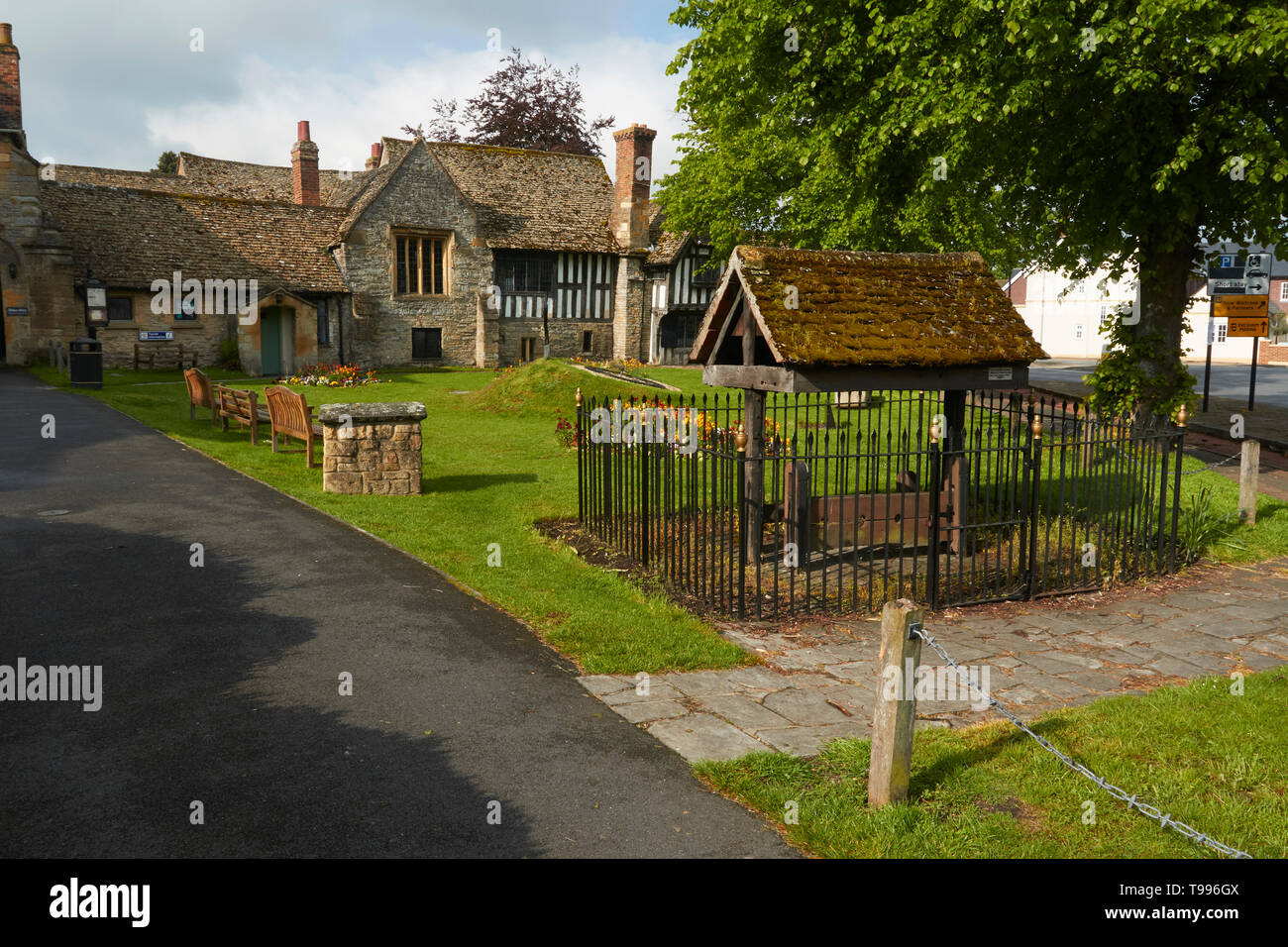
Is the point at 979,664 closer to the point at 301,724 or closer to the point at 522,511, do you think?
the point at 301,724

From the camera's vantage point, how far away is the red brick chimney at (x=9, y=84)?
99.5ft

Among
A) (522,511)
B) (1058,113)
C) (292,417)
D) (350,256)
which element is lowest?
(522,511)

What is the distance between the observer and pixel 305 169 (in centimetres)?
4100

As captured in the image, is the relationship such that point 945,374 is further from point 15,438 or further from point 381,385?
point 381,385

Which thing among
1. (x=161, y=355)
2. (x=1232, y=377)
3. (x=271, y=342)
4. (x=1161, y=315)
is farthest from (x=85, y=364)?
(x=1232, y=377)

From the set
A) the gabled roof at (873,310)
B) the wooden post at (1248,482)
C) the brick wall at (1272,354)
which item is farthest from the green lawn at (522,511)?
the brick wall at (1272,354)

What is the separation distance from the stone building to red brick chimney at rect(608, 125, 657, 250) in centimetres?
8

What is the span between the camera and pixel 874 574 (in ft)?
32.6

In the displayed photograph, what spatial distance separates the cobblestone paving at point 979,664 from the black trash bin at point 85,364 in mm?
22399

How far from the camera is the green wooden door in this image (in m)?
34.9

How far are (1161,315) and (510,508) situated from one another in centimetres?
1038

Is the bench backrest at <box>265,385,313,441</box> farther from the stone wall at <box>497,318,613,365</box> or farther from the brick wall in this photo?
the brick wall

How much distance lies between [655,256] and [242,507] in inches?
1293
